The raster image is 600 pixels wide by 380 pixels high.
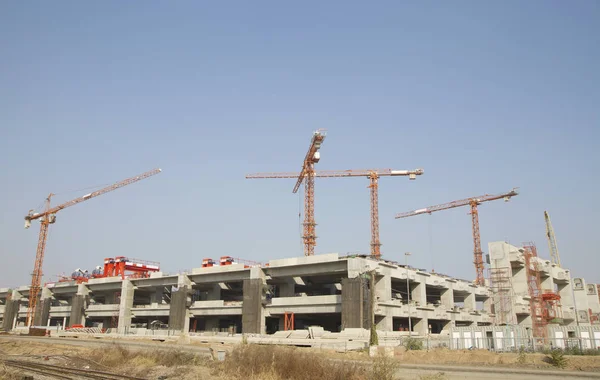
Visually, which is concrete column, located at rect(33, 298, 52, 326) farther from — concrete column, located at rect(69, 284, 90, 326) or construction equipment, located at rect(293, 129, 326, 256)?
construction equipment, located at rect(293, 129, 326, 256)

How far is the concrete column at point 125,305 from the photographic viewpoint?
315ft

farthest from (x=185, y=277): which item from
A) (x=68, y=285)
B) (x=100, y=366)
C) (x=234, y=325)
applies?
(x=100, y=366)

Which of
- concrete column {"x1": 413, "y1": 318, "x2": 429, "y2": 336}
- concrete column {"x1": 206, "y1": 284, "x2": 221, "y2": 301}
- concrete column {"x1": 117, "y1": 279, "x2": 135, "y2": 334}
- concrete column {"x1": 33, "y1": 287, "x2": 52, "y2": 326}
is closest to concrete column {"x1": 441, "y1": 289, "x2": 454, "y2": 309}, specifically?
concrete column {"x1": 413, "y1": 318, "x2": 429, "y2": 336}

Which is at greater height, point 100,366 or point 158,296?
point 158,296

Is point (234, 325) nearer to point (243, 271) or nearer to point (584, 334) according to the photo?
point (243, 271)

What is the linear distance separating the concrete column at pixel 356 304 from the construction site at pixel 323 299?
14cm

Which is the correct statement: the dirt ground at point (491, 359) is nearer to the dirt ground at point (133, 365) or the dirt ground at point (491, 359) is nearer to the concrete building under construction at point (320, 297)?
the concrete building under construction at point (320, 297)

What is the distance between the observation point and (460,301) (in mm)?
112375

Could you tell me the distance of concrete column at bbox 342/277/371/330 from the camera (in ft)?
208

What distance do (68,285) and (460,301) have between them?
94155 mm

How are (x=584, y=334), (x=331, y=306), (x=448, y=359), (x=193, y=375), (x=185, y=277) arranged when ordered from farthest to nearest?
(x=185, y=277), (x=331, y=306), (x=584, y=334), (x=448, y=359), (x=193, y=375)

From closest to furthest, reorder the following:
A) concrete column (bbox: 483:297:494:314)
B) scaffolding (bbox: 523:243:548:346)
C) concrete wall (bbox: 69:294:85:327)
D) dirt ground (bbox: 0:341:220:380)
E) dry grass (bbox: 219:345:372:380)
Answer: dry grass (bbox: 219:345:372:380)
dirt ground (bbox: 0:341:220:380)
scaffolding (bbox: 523:243:548:346)
concrete column (bbox: 483:297:494:314)
concrete wall (bbox: 69:294:85:327)

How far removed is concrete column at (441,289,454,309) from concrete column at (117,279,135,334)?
62.8m

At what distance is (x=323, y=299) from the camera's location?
7025cm
